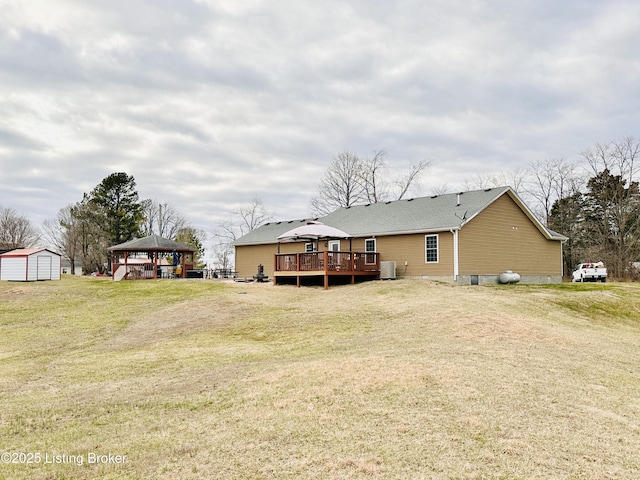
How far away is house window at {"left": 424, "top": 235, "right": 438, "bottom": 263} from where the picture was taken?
22.7 metres

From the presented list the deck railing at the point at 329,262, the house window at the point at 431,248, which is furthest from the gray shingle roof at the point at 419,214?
the deck railing at the point at 329,262

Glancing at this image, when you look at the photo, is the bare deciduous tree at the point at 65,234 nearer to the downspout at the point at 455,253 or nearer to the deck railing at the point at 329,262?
the deck railing at the point at 329,262

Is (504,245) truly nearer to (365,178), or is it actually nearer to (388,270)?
(388,270)

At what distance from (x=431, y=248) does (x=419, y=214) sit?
8.65 feet

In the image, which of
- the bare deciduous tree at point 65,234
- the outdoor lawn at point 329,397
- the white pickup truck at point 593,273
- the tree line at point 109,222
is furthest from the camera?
the bare deciduous tree at point 65,234

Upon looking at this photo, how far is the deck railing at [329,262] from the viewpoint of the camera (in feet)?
75.4

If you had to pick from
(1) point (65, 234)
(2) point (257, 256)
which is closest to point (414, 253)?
(2) point (257, 256)

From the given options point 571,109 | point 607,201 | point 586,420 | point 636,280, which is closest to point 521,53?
point 571,109

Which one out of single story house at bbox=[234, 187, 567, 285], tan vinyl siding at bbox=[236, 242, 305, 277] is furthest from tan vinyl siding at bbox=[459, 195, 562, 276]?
tan vinyl siding at bbox=[236, 242, 305, 277]

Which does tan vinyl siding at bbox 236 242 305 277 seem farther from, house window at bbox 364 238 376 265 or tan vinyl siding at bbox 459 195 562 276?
tan vinyl siding at bbox 459 195 562 276

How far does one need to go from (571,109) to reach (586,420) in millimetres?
25554

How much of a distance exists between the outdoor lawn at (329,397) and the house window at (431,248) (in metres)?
7.59

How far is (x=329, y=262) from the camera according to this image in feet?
75.4

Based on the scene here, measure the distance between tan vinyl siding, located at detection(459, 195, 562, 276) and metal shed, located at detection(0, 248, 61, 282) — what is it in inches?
985
